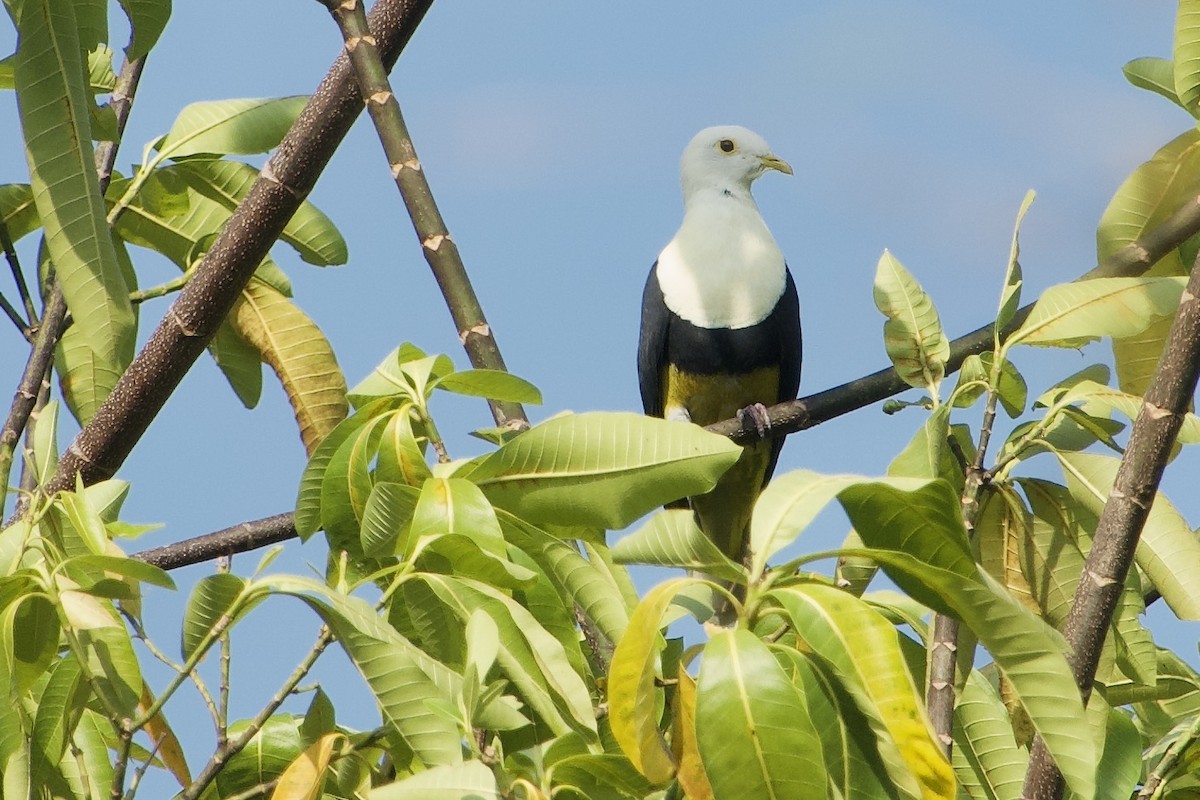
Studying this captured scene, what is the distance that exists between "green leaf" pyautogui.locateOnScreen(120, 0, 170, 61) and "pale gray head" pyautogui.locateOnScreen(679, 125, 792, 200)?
4.07 m

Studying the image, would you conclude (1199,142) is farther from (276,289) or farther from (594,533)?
(276,289)

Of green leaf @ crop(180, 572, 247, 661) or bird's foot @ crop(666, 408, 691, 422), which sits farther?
bird's foot @ crop(666, 408, 691, 422)

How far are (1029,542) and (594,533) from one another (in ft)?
2.61

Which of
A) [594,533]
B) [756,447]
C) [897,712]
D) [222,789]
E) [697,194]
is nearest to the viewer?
[897,712]

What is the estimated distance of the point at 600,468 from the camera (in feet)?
5.52

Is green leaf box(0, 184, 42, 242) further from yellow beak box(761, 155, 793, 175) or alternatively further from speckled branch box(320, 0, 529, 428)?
yellow beak box(761, 155, 793, 175)

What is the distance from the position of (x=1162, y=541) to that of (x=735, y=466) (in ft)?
10.1

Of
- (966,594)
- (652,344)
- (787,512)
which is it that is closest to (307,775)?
(787,512)

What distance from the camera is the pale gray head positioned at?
584 cm

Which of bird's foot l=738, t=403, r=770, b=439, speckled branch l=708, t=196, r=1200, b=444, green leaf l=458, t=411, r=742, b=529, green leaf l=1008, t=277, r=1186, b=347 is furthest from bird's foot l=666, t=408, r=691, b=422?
green leaf l=458, t=411, r=742, b=529

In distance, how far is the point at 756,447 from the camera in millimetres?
5207

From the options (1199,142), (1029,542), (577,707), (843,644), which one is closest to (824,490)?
(843,644)

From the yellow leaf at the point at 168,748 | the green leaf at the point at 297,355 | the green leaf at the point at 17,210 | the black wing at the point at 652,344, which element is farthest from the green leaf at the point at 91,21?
the black wing at the point at 652,344

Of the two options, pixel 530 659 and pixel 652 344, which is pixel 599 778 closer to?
pixel 530 659
